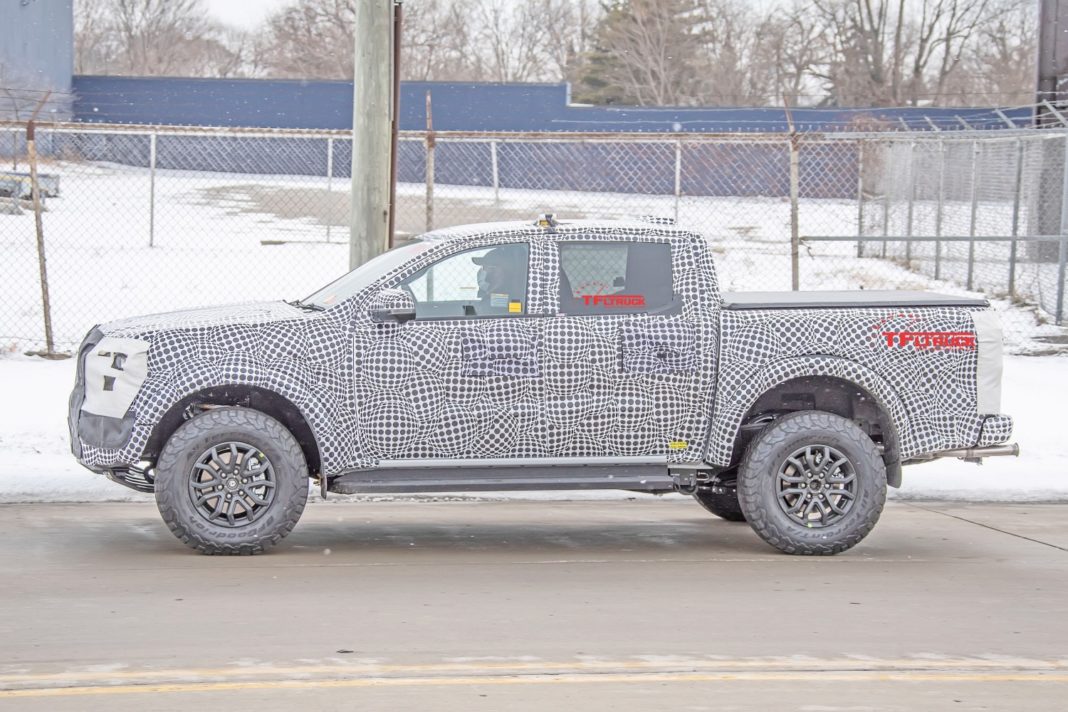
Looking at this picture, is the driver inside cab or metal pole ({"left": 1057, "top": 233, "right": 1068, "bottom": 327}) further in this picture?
metal pole ({"left": 1057, "top": 233, "right": 1068, "bottom": 327})

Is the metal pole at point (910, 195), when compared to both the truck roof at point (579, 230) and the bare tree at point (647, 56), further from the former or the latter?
the bare tree at point (647, 56)

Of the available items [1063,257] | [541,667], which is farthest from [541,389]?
[1063,257]

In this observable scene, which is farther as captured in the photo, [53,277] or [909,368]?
[53,277]

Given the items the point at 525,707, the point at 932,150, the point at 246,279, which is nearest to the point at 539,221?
the point at 525,707

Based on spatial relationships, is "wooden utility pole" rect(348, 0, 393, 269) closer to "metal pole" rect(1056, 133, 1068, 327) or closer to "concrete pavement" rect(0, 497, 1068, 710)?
"concrete pavement" rect(0, 497, 1068, 710)

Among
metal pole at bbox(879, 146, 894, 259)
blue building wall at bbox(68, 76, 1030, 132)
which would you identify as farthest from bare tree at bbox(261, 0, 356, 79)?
metal pole at bbox(879, 146, 894, 259)

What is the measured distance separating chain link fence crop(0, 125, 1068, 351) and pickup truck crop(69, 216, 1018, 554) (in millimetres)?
3006

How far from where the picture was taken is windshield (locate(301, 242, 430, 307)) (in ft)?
26.0

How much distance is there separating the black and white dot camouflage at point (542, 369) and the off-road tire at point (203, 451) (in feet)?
0.52

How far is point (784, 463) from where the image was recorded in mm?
7949

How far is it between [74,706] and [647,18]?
52.4m

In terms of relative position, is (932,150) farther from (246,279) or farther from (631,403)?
(631,403)

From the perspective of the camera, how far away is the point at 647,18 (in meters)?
55.1

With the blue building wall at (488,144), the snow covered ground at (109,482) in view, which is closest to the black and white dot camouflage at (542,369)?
the snow covered ground at (109,482)
